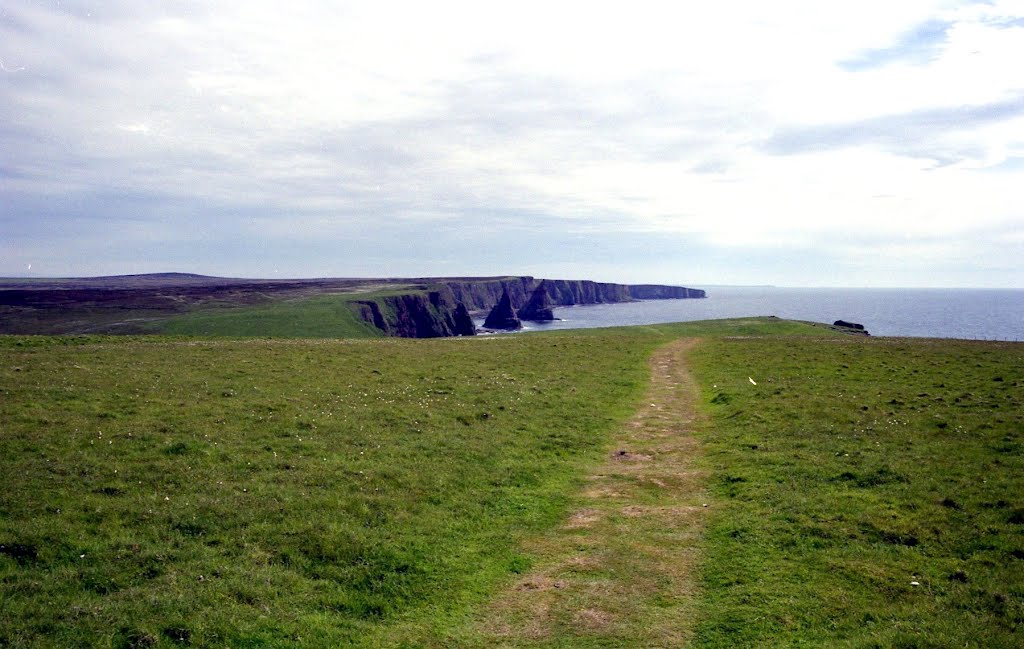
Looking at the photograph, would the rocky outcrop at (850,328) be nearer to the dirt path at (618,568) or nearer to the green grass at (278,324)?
the dirt path at (618,568)

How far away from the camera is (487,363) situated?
42656mm

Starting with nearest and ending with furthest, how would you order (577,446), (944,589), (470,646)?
(470,646) < (944,589) < (577,446)

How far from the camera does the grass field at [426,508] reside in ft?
33.9

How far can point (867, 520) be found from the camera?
1425cm

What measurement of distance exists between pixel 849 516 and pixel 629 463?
733 cm

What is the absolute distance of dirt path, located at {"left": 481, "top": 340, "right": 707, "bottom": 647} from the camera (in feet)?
34.1

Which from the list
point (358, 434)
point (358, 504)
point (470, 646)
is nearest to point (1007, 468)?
point (470, 646)

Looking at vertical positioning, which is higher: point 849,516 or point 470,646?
point 849,516

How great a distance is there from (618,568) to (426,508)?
552 centimetres

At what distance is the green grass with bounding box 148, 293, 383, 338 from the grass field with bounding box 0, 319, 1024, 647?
10329 centimetres

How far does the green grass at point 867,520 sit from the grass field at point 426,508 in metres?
0.06

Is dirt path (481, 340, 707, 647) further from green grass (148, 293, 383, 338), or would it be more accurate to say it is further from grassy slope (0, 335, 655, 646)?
green grass (148, 293, 383, 338)

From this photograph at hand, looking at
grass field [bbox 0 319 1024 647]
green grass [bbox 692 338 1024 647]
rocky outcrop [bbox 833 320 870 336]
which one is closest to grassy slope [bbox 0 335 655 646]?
grass field [bbox 0 319 1024 647]

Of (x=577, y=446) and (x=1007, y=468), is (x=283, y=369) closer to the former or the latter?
(x=577, y=446)
